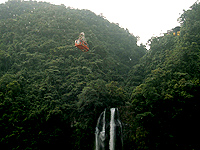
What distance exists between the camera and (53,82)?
17906 mm

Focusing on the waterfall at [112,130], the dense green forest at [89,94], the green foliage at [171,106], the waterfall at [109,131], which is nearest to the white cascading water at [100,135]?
the waterfall at [109,131]

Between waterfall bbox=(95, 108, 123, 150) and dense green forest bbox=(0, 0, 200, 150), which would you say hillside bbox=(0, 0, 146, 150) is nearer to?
dense green forest bbox=(0, 0, 200, 150)

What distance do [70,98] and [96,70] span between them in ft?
15.7

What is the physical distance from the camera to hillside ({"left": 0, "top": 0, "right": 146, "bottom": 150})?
14445mm

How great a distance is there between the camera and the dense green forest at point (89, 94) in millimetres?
12797

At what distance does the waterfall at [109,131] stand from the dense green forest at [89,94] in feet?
1.48

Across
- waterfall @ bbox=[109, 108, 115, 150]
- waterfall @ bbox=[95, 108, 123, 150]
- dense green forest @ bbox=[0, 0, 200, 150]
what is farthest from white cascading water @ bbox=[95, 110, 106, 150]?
waterfall @ bbox=[109, 108, 115, 150]

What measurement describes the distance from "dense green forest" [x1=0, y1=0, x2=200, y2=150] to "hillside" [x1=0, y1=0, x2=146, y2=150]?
0.07 meters

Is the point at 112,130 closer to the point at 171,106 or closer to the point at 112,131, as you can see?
the point at 112,131

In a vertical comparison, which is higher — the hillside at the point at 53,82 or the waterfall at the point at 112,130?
the hillside at the point at 53,82

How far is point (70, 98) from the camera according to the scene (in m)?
16.9

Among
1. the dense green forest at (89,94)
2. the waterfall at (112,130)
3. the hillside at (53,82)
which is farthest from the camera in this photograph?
the hillside at (53,82)

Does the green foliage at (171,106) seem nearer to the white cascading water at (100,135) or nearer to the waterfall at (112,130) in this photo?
the waterfall at (112,130)

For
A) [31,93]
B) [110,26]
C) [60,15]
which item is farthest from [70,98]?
[110,26]
